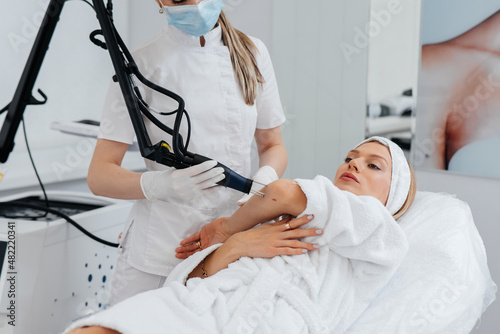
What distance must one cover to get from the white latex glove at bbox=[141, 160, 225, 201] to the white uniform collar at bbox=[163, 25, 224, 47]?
0.36 m

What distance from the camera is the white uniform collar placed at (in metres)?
1.31

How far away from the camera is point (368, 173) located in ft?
4.73

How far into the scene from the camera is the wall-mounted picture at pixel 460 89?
5.88ft

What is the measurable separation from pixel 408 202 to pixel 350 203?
1.21 ft

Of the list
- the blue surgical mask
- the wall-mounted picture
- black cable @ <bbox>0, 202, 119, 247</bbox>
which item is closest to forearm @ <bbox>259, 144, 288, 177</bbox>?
the blue surgical mask

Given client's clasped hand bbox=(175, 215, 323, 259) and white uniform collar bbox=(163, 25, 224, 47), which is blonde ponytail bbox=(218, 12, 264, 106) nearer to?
white uniform collar bbox=(163, 25, 224, 47)

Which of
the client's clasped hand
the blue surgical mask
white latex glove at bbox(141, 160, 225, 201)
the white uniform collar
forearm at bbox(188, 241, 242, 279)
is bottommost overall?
forearm at bbox(188, 241, 242, 279)

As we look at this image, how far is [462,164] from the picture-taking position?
190 centimetres

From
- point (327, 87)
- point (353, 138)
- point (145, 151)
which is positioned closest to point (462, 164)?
point (353, 138)

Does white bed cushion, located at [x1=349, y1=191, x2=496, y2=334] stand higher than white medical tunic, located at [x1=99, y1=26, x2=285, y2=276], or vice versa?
white medical tunic, located at [x1=99, y1=26, x2=285, y2=276]

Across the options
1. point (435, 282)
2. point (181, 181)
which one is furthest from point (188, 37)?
point (435, 282)

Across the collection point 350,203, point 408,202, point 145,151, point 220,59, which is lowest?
point 408,202

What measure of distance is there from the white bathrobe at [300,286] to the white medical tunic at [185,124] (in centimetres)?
14

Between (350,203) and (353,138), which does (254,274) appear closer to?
(350,203)
